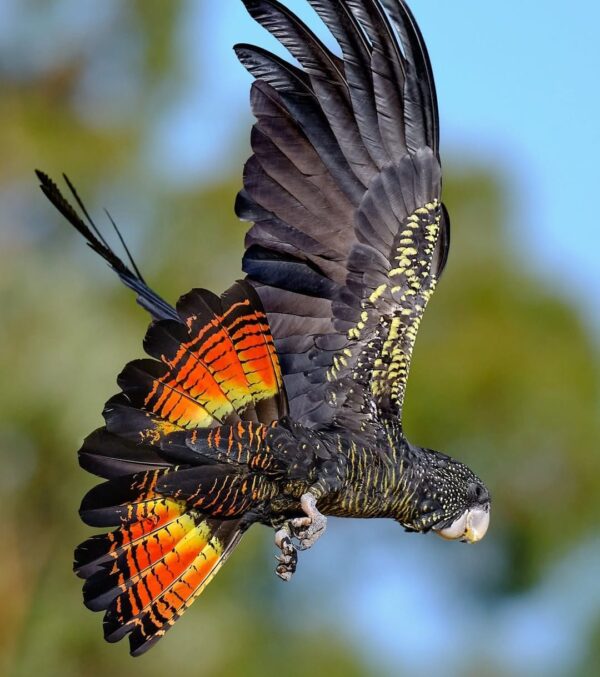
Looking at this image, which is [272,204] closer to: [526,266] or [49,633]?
[49,633]

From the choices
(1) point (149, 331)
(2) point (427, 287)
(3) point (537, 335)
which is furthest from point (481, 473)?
(1) point (149, 331)

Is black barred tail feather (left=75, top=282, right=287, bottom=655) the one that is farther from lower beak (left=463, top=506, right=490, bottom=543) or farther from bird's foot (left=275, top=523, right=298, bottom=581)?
lower beak (left=463, top=506, right=490, bottom=543)

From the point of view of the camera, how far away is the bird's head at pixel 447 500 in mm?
5914

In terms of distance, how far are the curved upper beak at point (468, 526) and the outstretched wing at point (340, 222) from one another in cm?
60

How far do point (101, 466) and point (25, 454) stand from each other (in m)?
9.75

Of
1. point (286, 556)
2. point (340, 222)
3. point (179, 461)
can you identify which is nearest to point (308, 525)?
point (286, 556)

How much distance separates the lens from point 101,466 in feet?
17.3

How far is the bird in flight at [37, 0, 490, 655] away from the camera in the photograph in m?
5.19

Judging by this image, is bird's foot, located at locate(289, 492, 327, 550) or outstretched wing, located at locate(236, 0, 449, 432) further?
outstretched wing, located at locate(236, 0, 449, 432)

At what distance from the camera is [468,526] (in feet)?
20.3

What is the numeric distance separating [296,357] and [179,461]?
3.15 feet

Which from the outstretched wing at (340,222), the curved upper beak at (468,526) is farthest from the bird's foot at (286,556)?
the curved upper beak at (468,526)

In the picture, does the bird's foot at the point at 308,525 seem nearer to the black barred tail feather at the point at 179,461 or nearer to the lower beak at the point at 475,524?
the black barred tail feather at the point at 179,461

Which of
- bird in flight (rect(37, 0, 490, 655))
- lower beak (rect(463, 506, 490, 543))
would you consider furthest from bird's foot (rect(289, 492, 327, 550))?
lower beak (rect(463, 506, 490, 543))
